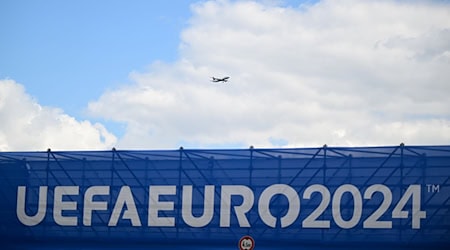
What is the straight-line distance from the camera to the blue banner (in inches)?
1452

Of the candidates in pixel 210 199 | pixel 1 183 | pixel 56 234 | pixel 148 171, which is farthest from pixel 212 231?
pixel 1 183

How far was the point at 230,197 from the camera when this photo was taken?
38875mm

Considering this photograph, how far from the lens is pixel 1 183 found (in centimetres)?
4200

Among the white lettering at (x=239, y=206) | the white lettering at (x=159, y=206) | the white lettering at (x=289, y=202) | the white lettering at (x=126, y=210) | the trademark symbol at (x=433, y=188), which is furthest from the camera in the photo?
the white lettering at (x=126, y=210)

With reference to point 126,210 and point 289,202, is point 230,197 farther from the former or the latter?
point 126,210

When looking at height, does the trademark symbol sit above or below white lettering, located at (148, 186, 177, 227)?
above

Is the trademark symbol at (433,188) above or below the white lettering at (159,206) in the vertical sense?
above

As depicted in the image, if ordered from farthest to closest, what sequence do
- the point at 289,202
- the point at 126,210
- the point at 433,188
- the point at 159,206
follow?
the point at 126,210
the point at 159,206
the point at 289,202
the point at 433,188

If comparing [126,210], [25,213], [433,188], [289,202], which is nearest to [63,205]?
[25,213]

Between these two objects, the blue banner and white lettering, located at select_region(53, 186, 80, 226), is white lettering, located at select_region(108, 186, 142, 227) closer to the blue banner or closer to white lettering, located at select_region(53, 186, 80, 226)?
the blue banner

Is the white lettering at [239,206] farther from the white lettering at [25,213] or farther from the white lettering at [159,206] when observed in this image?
the white lettering at [25,213]

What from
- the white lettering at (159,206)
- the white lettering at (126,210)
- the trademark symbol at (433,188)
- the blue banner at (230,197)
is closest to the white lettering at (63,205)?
the blue banner at (230,197)

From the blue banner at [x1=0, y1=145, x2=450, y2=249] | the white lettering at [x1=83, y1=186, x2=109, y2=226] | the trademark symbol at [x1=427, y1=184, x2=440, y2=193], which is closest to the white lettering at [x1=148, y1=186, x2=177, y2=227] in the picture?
the blue banner at [x1=0, y1=145, x2=450, y2=249]

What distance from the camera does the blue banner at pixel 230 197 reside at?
1452 inches
